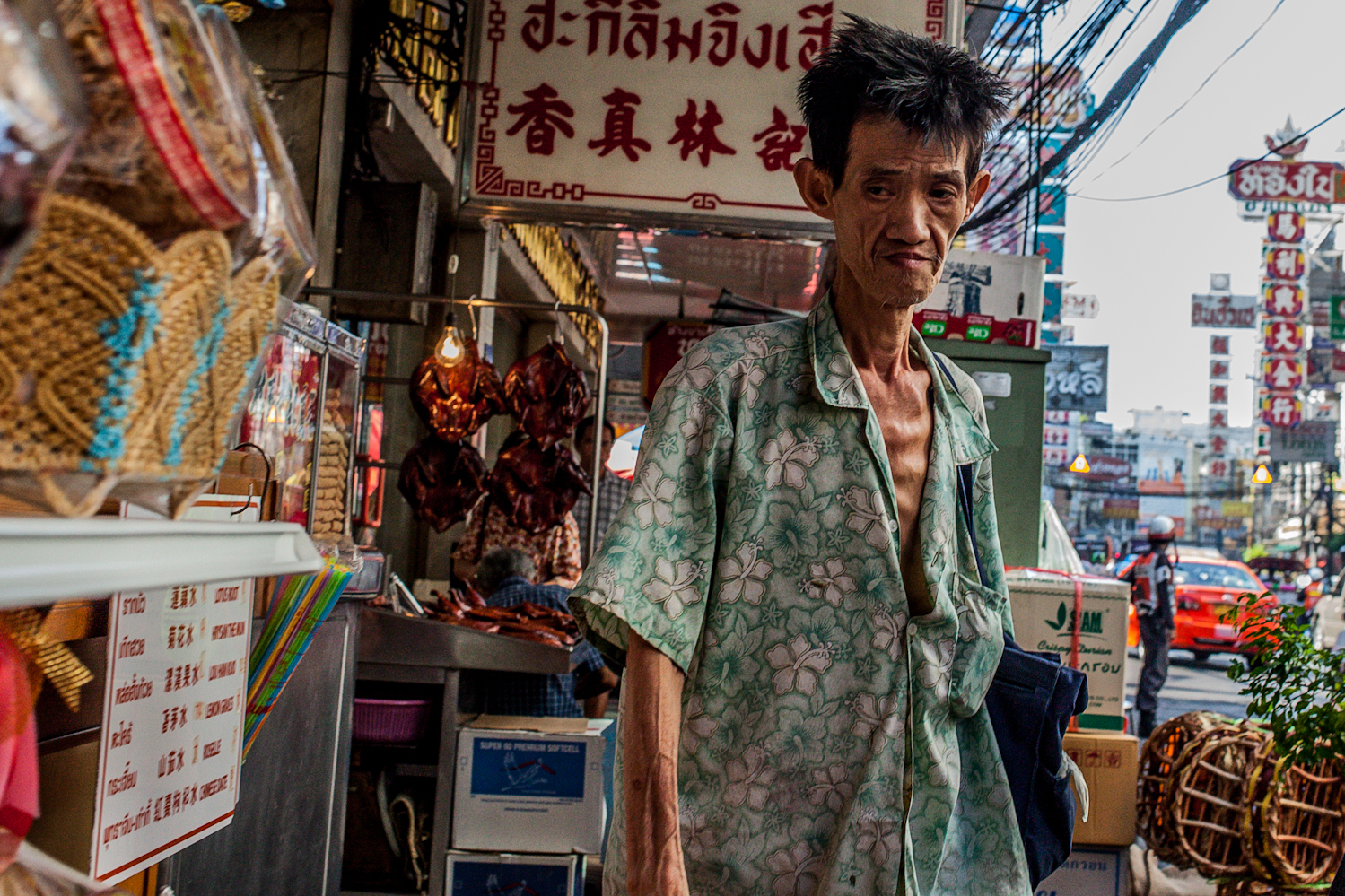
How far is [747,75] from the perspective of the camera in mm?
3725

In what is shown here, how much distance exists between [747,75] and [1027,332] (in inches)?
57.6

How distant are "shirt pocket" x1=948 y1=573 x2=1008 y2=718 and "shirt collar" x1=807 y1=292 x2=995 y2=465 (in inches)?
7.9

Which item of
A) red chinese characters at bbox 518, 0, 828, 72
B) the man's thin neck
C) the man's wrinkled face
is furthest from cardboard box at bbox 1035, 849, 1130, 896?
red chinese characters at bbox 518, 0, 828, 72

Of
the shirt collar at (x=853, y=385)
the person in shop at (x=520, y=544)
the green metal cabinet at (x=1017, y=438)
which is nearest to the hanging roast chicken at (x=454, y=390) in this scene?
the person in shop at (x=520, y=544)

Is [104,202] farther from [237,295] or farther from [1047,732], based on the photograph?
[1047,732]

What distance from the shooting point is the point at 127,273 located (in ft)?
1.77

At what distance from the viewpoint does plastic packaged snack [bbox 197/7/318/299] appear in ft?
2.06

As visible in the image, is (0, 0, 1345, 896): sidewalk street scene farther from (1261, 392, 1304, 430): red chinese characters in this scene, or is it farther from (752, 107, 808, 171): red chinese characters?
(1261, 392, 1304, 430): red chinese characters

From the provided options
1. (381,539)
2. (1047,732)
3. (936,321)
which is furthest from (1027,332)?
(381,539)

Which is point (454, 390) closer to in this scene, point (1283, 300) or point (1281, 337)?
point (1283, 300)

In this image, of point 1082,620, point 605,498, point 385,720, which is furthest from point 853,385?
point 605,498

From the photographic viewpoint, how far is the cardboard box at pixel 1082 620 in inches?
128

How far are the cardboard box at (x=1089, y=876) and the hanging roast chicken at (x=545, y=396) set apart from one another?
8.99ft

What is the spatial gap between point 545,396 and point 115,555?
4493mm
